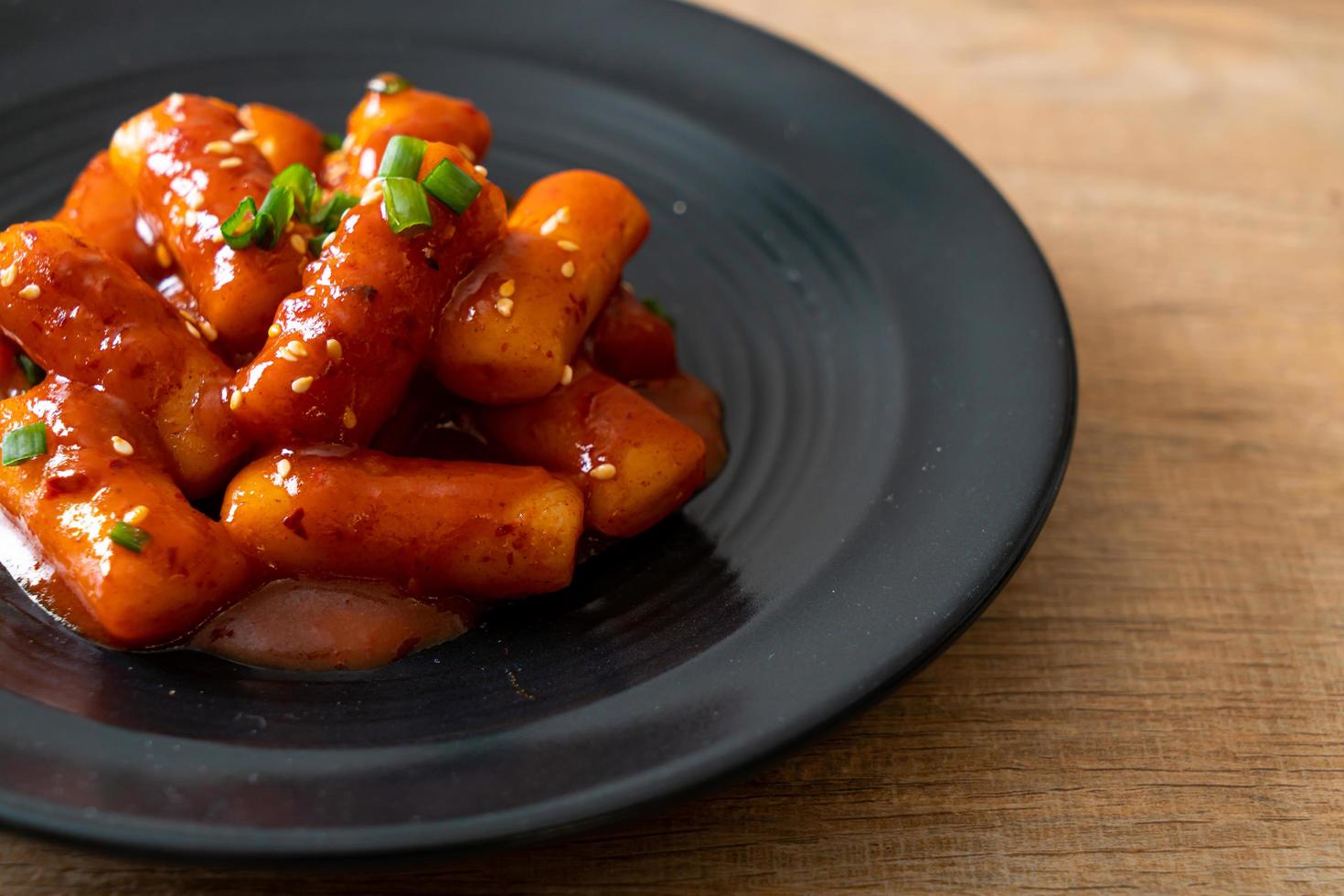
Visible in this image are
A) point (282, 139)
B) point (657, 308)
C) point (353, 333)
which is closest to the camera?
point (353, 333)

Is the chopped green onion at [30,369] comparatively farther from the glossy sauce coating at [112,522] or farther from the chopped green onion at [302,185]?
the chopped green onion at [302,185]

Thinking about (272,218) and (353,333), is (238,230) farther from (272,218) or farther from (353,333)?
(353,333)

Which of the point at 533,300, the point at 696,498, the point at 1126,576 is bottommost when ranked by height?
the point at 1126,576

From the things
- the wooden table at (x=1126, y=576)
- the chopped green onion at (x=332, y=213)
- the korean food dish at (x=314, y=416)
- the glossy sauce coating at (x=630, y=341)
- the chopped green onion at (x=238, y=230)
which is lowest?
the wooden table at (x=1126, y=576)

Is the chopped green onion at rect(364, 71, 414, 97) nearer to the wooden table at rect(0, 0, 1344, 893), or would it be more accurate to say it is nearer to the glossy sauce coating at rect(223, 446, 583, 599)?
the glossy sauce coating at rect(223, 446, 583, 599)

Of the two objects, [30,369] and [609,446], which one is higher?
[30,369]

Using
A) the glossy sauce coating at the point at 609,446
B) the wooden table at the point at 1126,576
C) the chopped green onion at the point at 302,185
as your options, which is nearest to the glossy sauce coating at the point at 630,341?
the glossy sauce coating at the point at 609,446

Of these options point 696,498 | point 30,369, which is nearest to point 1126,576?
point 696,498
